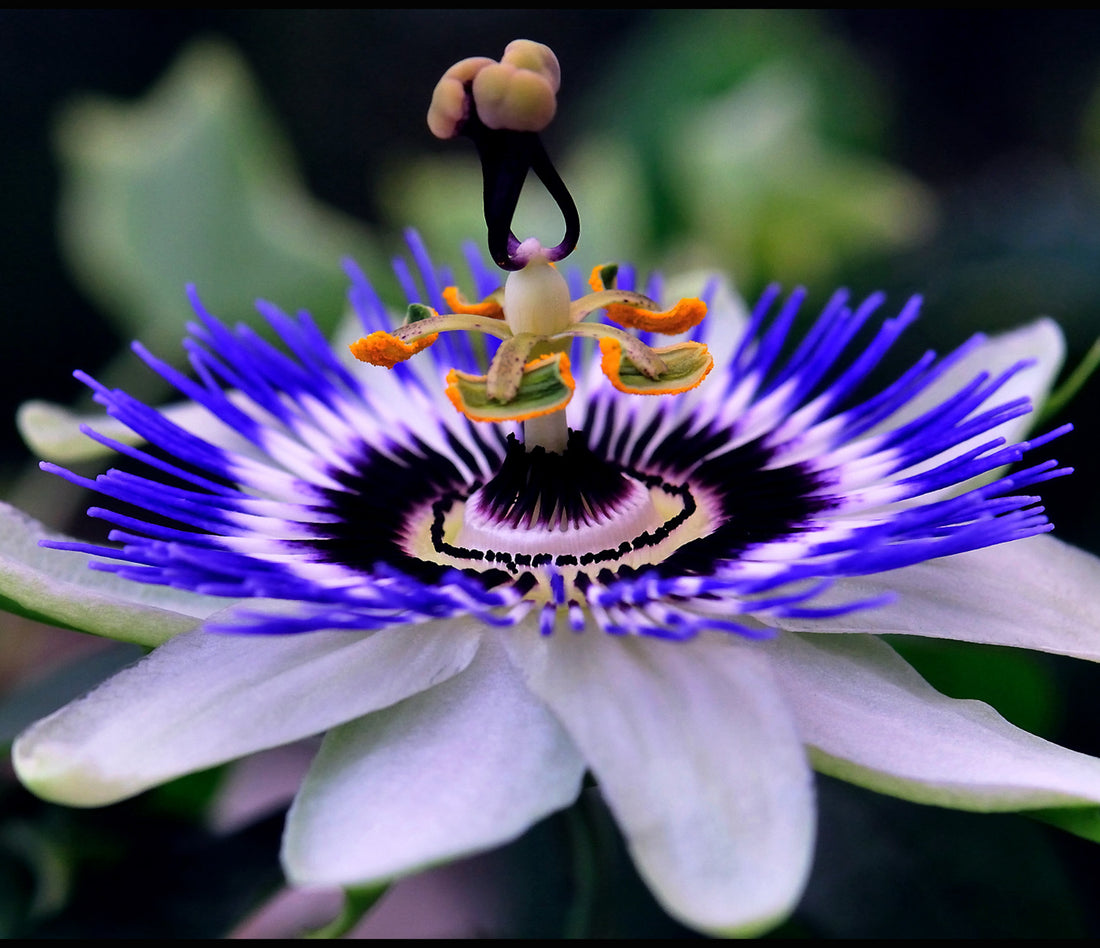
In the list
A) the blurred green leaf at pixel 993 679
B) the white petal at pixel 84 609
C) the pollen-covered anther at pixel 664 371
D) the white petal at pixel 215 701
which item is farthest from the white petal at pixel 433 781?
the blurred green leaf at pixel 993 679

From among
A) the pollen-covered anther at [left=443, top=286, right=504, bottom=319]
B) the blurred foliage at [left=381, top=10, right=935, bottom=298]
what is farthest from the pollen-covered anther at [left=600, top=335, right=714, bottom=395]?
the blurred foliage at [left=381, top=10, right=935, bottom=298]

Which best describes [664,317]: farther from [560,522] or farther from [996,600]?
[996,600]

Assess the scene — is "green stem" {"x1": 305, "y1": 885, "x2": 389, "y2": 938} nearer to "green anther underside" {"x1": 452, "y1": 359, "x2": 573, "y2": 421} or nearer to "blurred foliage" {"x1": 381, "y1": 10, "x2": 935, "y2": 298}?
"green anther underside" {"x1": 452, "y1": 359, "x2": 573, "y2": 421}

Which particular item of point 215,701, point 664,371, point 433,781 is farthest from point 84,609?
point 664,371

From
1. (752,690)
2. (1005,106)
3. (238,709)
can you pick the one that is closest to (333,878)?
(238,709)

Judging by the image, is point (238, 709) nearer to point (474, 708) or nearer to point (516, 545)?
point (474, 708)

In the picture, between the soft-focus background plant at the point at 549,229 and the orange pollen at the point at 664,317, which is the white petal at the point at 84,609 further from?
the orange pollen at the point at 664,317
